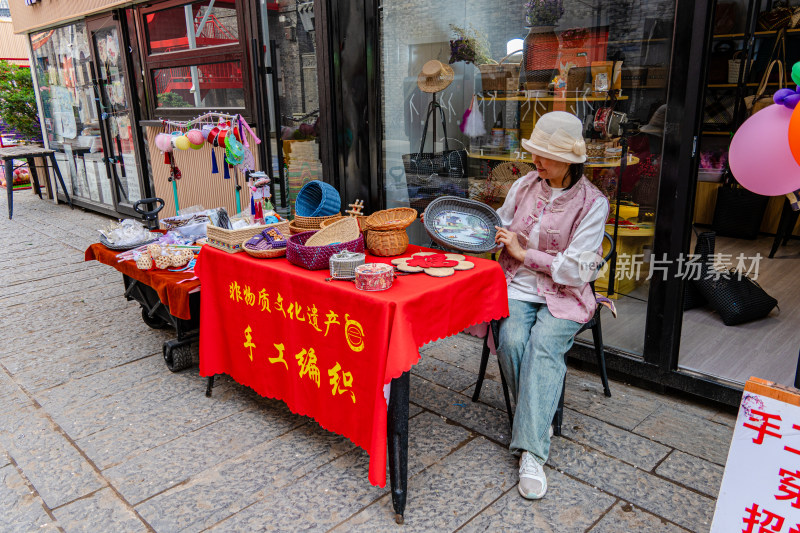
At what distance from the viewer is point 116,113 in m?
7.38

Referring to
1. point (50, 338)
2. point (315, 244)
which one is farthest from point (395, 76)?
point (50, 338)

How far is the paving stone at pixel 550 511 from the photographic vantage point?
7.08ft

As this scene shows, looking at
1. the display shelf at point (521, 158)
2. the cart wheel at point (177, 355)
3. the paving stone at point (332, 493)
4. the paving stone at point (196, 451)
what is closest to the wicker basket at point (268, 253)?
the paving stone at point (196, 451)

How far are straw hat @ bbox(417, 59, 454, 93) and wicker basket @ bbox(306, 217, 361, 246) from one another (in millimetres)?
1698

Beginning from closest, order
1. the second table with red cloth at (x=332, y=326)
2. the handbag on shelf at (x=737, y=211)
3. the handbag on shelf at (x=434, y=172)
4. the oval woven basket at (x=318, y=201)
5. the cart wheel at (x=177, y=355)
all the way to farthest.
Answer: the second table with red cloth at (x=332, y=326), the oval woven basket at (x=318, y=201), the cart wheel at (x=177, y=355), the handbag on shelf at (x=434, y=172), the handbag on shelf at (x=737, y=211)

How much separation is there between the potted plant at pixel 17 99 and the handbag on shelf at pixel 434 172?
951cm

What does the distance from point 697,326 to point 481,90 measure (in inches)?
87.9

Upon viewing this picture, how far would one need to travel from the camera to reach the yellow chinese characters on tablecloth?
225cm

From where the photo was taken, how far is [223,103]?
5.28m

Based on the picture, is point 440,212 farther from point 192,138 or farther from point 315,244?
point 192,138

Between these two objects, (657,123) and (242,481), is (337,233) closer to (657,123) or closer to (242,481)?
(242,481)

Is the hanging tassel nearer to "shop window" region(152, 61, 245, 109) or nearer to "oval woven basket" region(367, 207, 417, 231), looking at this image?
"oval woven basket" region(367, 207, 417, 231)

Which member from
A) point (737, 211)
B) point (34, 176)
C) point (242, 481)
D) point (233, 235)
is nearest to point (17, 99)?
point (34, 176)

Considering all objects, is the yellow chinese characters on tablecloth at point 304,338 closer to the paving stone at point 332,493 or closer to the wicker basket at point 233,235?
the wicker basket at point 233,235
